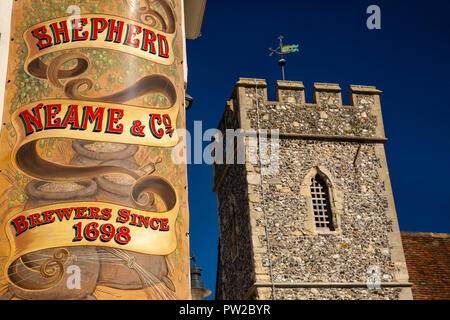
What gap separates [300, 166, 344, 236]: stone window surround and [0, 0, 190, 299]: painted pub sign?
33.2 feet

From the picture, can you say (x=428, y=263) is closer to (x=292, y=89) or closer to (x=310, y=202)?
(x=310, y=202)

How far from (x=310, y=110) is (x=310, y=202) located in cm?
287

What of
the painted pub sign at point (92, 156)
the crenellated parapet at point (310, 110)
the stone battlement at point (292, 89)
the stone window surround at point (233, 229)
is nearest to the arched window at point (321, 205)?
the crenellated parapet at point (310, 110)

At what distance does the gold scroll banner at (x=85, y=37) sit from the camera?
7.38 meters

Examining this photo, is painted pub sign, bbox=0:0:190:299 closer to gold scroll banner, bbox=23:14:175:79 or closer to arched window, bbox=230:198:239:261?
gold scroll banner, bbox=23:14:175:79

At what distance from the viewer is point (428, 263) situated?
18.7m

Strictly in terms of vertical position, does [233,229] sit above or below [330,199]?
below

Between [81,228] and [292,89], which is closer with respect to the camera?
[81,228]

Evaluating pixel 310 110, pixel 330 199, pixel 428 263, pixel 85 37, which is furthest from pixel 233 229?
pixel 85 37

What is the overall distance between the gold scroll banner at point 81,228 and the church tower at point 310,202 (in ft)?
32.3

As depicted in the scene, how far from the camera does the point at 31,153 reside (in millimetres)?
6883

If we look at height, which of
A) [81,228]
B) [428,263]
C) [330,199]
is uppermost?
[330,199]

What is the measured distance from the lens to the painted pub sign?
6453 mm

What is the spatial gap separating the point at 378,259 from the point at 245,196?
3848 millimetres
